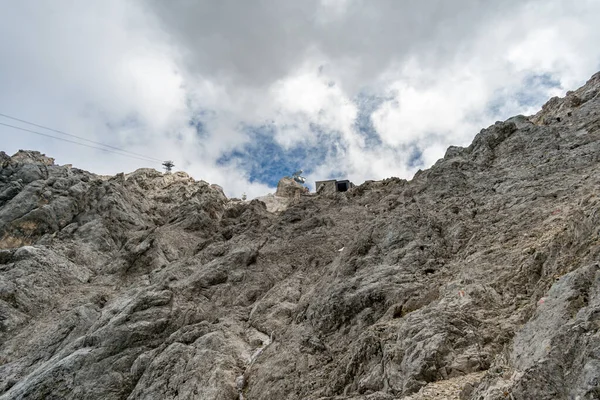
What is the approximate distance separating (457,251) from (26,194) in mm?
48809

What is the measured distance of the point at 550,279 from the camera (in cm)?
1300

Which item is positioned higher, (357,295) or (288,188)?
(288,188)

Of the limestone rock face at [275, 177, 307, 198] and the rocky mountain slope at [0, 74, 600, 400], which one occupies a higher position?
the limestone rock face at [275, 177, 307, 198]

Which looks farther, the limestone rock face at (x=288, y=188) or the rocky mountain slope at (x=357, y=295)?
the limestone rock face at (x=288, y=188)

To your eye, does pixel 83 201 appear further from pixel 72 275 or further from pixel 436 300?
pixel 436 300

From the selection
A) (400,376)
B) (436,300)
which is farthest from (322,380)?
(436,300)

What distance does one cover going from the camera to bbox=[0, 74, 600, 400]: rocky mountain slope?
475 inches

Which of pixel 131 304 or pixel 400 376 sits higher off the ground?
pixel 131 304

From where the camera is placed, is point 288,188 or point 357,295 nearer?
point 357,295

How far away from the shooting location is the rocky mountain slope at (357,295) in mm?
12055

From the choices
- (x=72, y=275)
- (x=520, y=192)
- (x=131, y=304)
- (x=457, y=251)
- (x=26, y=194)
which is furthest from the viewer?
(x=26, y=194)

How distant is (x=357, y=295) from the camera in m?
19.6

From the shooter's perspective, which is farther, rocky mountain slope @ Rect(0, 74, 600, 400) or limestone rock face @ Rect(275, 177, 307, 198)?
limestone rock face @ Rect(275, 177, 307, 198)

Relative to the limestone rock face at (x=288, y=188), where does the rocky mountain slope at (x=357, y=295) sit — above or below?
below
